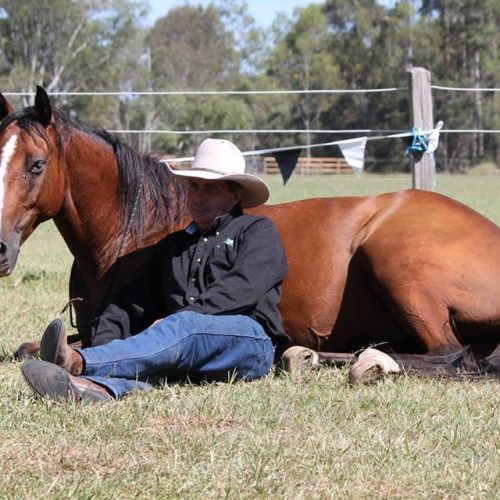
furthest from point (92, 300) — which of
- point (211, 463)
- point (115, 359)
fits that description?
point (211, 463)

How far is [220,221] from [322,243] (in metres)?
0.69

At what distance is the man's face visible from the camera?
4809 millimetres

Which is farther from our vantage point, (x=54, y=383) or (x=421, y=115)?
(x=421, y=115)

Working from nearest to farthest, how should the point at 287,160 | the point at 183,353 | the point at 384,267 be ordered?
the point at 183,353 → the point at 384,267 → the point at 287,160

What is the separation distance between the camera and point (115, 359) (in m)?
4.28

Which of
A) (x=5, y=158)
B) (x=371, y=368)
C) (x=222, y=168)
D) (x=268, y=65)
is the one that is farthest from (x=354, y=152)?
(x=268, y=65)

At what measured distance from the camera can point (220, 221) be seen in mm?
4832

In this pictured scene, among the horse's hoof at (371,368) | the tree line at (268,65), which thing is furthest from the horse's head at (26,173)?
the tree line at (268,65)

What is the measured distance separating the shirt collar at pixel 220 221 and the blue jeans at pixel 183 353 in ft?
1.55

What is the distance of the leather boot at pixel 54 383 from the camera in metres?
4.01

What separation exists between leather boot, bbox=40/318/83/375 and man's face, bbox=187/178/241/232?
0.99m

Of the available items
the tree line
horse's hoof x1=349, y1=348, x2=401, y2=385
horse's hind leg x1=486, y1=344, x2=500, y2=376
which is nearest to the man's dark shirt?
horse's hoof x1=349, y1=348, x2=401, y2=385

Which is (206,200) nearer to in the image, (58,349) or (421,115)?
(58,349)

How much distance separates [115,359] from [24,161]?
1.08 meters
